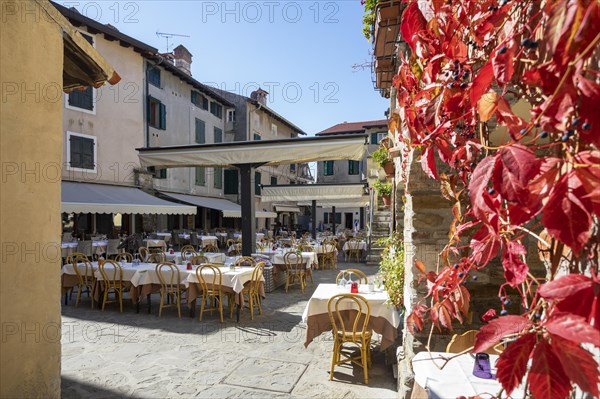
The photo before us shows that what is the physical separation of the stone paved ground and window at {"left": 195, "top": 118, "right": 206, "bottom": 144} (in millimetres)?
16759

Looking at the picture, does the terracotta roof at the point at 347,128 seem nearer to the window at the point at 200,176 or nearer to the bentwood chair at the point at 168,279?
the window at the point at 200,176

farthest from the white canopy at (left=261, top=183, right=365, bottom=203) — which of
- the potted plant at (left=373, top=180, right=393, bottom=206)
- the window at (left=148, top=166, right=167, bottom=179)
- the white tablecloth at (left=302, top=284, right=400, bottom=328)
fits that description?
the white tablecloth at (left=302, top=284, right=400, bottom=328)

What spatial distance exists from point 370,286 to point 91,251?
10753mm

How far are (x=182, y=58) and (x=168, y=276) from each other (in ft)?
63.1

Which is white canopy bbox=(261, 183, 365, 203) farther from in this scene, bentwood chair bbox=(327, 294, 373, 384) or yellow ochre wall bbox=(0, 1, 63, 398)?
yellow ochre wall bbox=(0, 1, 63, 398)

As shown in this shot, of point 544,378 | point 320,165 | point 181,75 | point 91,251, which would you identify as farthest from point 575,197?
point 320,165

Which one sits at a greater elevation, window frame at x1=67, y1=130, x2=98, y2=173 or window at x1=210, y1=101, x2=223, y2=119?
window at x1=210, y1=101, x2=223, y2=119

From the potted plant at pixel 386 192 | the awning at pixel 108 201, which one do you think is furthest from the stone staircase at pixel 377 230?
the awning at pixel 108 201

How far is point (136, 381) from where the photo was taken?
414 centimetres

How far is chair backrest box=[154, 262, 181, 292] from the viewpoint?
6947 millimetres

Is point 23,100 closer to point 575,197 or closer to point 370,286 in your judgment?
point 575,197

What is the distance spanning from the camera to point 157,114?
61.4ft

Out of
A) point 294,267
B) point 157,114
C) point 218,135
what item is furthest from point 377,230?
point 218,135

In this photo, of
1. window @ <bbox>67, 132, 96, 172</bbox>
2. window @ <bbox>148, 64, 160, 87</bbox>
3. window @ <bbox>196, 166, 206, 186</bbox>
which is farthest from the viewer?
window @ <bbox>196, 166, 206, 186</bbox>
